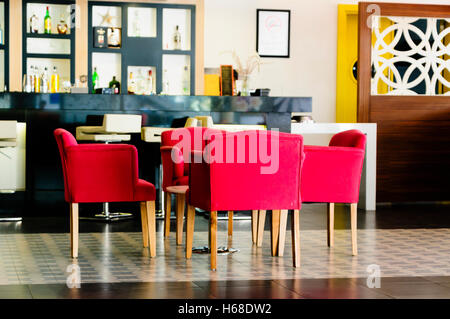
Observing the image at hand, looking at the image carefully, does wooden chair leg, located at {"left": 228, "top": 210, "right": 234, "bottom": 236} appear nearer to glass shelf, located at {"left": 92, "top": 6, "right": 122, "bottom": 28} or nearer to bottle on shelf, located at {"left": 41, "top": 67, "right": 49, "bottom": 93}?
bottle on shelf, located at {"left": 41, "top": 67, "right": 49, "bottom": 93}

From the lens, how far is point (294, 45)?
9.52 meters

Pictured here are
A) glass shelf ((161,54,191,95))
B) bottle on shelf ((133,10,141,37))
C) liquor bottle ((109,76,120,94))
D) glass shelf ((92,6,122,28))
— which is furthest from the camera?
glass shelf ((161,54,191,95))

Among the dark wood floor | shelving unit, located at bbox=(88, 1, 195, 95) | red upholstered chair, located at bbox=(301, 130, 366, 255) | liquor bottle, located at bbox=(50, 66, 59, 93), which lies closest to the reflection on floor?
the dark wood floor

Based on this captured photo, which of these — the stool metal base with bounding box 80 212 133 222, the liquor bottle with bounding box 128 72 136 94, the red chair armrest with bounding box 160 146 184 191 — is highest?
the liquor bottle with bounding box 128 72 136 94

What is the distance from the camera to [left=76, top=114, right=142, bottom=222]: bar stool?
20.4 ft

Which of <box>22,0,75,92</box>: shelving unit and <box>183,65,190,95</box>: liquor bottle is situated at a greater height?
<box>22,0,75,92</box>: shelving unit

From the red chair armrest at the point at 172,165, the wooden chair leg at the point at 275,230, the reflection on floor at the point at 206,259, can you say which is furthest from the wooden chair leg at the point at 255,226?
the red chair armrest at the point at 172,165

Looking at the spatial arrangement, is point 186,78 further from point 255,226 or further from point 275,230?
point 275,230

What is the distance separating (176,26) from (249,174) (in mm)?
5410

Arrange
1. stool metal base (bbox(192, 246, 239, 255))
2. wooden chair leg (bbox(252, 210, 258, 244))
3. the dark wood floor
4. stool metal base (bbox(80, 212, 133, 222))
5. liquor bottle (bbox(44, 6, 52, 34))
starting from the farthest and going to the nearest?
liquor bottle (bbox(44, 6, 52, 34)) → stool metal base (bbox(80, 212, 133, 222)) → wooden chair leg (bbox(252, 210, 258, 244)) → stool metal base (bbox(192, 246, 239, 255)) → the dark wood floor

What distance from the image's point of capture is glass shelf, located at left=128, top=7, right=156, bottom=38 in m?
9.05

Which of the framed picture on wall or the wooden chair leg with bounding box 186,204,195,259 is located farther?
the framed picture on wall

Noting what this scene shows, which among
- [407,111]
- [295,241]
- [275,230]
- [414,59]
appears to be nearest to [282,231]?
[275,230]
